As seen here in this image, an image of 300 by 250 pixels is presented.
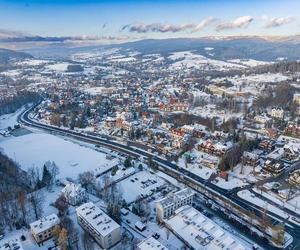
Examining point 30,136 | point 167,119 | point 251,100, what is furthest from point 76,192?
point 251,100

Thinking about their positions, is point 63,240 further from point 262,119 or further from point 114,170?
point 262,119

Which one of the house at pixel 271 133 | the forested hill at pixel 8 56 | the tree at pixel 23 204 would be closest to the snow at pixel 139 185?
the tree at pixel 23 204

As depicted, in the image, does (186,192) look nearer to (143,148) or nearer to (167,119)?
(143,148)

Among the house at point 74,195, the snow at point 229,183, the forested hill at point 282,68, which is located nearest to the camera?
the house at point 74,195

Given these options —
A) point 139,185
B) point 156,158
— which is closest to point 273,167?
point 156,158

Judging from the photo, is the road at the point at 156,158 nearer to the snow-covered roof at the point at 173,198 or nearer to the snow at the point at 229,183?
the snow at the point at 229,183

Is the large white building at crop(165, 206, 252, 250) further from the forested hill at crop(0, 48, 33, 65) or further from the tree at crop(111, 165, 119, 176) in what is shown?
the forested hill at crop(0, 48, 33, 65)
